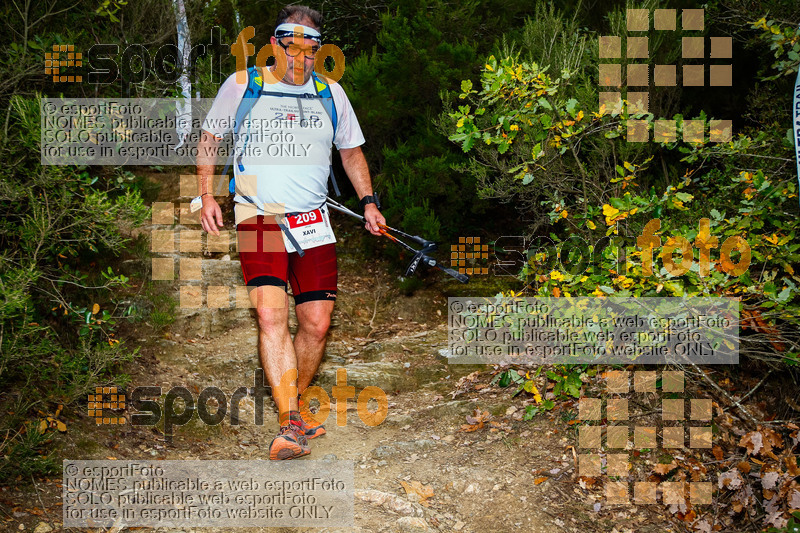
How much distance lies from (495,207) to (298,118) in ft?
12.1

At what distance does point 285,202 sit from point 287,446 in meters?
1.51

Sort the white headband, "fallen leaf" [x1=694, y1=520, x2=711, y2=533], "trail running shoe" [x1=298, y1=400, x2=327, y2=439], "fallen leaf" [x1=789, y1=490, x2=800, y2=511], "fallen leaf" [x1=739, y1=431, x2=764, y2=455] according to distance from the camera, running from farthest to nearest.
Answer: "trail running shoe" [x1=298, y1=400, x2=327, y2=439], the white headband, "fallen leaf" [x1=739, y1=431, x2=764, y2=455], "fallen leaf" [x1=694, y1=520, x2=711, y2=533], "fallen leaf" [x1=789, y1=490, x2=800, y2=511]

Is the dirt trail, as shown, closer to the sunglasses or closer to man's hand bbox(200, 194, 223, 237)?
man's hand bbox(200, 194, 223, 237)

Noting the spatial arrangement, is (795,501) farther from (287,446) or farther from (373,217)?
(373,217)

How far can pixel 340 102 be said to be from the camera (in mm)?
4234

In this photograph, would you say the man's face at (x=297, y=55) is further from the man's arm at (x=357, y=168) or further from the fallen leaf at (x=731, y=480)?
the fallen leaf at (x=731, y=480)

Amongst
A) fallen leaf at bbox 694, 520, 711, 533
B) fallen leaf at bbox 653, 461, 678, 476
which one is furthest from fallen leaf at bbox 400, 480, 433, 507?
fallen leaf at bbox 694, 520, 711, 533

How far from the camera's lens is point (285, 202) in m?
3.99

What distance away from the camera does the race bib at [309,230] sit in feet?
13.1

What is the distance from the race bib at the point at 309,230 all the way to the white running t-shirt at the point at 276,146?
56 mm

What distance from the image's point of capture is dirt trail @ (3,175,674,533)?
10.9 ft

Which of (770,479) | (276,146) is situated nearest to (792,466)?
(770,479)

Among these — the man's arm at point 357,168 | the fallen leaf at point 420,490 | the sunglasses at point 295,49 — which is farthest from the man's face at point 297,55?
the fallen leaf at point 420,490

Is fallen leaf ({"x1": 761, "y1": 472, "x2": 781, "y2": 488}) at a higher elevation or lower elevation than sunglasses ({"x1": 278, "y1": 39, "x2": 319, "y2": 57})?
lower
